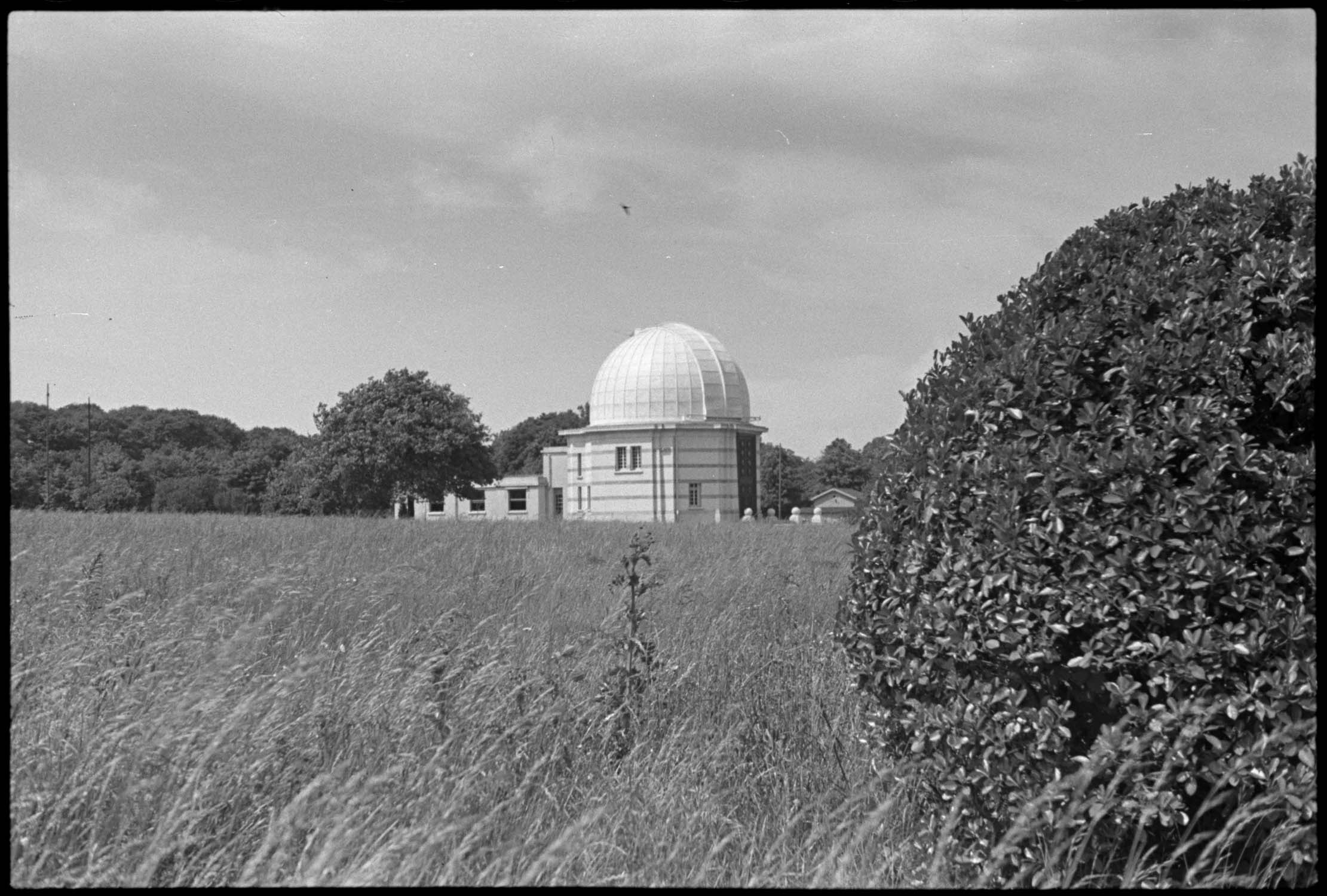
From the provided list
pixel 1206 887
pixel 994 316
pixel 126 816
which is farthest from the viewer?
pixel 994 316

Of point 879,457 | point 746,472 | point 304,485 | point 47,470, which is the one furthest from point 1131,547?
point 746,472

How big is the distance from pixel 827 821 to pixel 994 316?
2.32m

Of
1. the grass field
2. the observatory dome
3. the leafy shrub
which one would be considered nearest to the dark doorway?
the observatory dome

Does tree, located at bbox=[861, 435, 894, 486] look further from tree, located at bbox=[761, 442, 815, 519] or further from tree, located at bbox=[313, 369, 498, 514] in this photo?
tree, located at bbox=[761, 442, 815, 519]

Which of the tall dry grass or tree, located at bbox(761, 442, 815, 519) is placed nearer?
the tall dry grass

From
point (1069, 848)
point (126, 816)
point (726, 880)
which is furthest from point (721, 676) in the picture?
point (126, 816)

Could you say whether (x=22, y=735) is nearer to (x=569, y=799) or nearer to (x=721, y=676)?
(x=569, y=799)

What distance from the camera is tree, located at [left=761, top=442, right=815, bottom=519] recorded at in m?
70.4

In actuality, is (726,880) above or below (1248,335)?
below

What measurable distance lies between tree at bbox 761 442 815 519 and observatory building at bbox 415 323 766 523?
460 inches

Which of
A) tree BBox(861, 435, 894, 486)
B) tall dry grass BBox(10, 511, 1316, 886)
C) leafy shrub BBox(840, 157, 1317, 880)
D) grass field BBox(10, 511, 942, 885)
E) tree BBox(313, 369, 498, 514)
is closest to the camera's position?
leafy shrub BBox(840, 157, 1317, 880)

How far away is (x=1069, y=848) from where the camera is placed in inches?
137

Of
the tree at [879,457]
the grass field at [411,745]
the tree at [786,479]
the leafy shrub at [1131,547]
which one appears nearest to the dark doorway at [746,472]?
the tree at [786,479]

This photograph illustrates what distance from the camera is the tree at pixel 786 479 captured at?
231 ft
